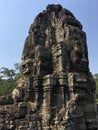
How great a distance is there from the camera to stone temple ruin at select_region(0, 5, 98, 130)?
10.4m

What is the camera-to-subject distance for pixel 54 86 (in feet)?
36.6

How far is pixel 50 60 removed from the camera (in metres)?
12.4

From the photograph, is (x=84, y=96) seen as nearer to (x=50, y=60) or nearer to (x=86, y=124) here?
(x=86, y=124)

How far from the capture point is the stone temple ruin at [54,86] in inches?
409

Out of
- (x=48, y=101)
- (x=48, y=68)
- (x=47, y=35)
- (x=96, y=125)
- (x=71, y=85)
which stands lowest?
(x=96, y=125)

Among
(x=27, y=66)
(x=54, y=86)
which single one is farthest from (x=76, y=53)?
(x=27, y=66)

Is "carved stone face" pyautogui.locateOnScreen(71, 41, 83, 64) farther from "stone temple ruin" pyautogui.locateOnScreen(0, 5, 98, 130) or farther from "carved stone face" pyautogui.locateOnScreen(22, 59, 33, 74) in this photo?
"carved stone face" pyautogui.locateOnScreen(22, 59, 33, 74)

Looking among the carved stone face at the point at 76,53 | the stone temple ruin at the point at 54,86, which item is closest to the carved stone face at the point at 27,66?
the stone temple ruin at the point at 54,86

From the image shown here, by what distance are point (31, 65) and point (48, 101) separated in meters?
2.52

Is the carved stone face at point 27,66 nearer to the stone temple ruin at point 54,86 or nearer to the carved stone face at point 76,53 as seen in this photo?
the stone temple ruin at point 54,86

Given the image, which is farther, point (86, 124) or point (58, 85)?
point (58, 85)

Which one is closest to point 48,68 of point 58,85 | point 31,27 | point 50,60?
point 50,60

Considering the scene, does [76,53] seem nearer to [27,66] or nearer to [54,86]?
[54,86]

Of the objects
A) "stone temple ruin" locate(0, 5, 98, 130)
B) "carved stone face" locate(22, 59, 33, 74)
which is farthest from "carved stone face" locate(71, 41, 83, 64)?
"carved stone face" locate(22, 59, 33, 74)
